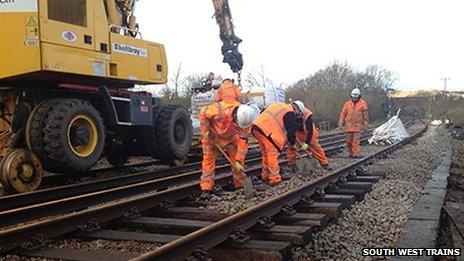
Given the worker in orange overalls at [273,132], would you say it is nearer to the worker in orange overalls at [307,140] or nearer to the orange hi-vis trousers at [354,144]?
the worker in orange overalls at [307,140]

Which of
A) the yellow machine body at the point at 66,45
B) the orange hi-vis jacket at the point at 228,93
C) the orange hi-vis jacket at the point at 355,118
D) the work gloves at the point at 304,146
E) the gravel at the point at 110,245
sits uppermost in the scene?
the yellow machine body at the point at 66,45

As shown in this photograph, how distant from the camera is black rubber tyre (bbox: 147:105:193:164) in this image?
10.6 meters

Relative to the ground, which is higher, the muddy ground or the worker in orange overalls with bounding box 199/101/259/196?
the worker in orange overalls with bounding box 199/101/259/196

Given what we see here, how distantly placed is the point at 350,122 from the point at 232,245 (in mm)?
9046

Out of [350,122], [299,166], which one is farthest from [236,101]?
[350,122]

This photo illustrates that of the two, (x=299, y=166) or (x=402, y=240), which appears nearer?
(x=402, y=240)

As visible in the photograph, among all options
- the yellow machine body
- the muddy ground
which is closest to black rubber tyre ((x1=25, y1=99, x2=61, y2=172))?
the yellow machine body

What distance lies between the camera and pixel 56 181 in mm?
8914

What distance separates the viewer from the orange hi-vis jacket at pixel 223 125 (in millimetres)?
7059

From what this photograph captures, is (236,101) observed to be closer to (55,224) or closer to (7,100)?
(55,224)

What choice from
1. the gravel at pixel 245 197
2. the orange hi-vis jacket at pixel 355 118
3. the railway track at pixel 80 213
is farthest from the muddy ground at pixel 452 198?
the orange hi-vis jacket at pixel 355 118

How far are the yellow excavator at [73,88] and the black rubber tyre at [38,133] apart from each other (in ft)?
0.05

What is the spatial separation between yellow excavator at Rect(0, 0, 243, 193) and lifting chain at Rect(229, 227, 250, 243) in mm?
4156

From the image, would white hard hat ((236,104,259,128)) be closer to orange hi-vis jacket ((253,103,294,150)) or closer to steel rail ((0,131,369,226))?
orange hi-vis jacket ((253,103,294,150))
